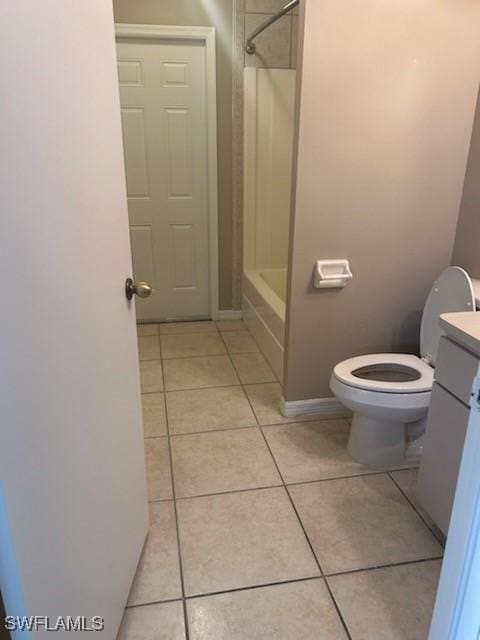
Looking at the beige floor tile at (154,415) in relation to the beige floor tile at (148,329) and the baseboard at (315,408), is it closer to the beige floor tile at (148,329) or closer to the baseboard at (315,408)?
the baseboard at (315,408)

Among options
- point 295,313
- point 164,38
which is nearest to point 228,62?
point 164,38

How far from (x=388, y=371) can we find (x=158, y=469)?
3.80 feet

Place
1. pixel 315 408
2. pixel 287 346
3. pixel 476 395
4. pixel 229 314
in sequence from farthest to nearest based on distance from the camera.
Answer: pixel 229 314 → pixel 315 408 → pixel 287 346 → pixel 476 395

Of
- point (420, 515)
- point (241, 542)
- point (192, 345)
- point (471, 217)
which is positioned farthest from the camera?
point (192, 345)

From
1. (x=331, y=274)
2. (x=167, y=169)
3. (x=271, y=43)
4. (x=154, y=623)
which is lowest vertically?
(x=154, y=623)

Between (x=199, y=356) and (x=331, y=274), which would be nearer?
(x=331, y=274)

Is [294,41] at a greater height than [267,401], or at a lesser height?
greater

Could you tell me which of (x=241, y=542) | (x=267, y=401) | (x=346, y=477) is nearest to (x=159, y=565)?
(x=241, y=542)

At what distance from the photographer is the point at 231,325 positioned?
3812mm

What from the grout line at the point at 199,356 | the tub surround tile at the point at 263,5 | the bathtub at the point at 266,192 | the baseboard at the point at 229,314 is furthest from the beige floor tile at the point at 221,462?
the tub surround tile at the point at 263,5

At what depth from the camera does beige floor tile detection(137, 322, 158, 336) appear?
12.0 feet

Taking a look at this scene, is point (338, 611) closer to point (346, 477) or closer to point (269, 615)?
point (269, 615)

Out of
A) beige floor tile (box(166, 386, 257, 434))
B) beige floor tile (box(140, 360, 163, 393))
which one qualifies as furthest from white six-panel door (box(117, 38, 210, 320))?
beige floor tile (box(166, 386, 257, 434))

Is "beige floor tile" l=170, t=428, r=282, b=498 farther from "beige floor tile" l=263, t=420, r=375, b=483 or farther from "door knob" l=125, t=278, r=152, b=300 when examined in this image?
"door knob" l=125, t=278, r=152, b=300
